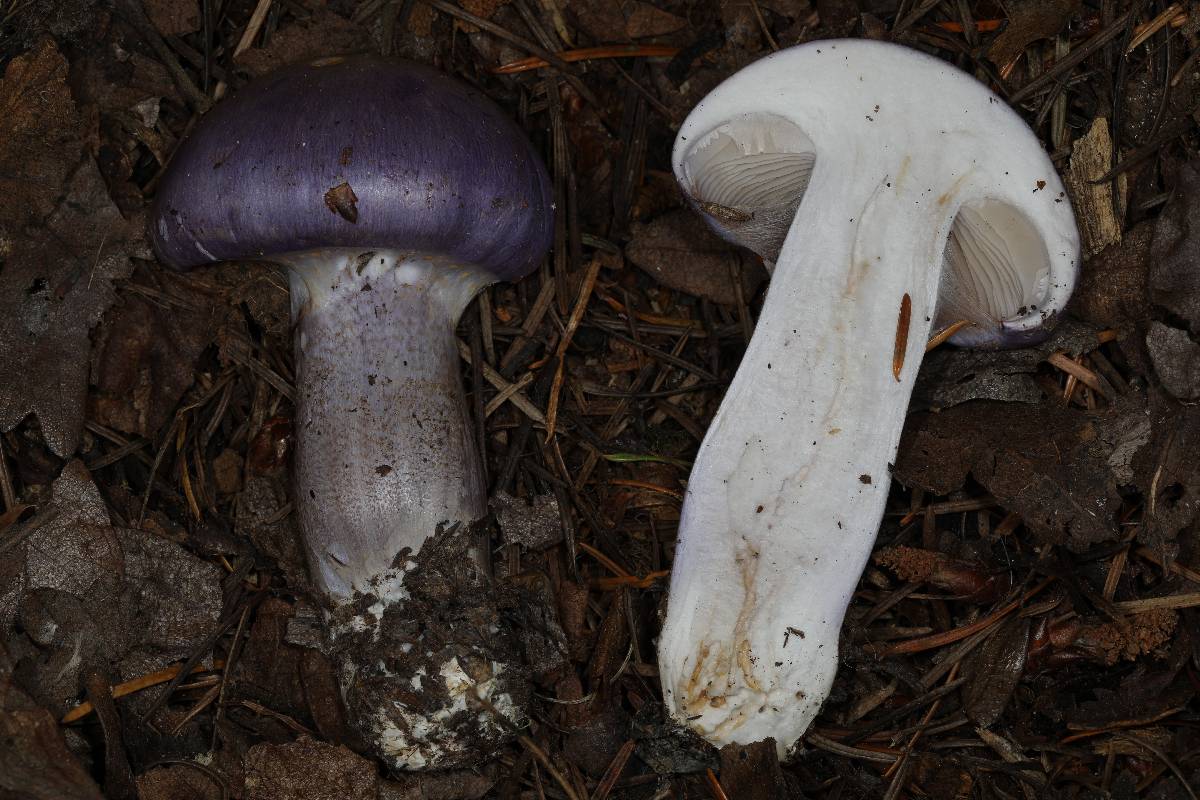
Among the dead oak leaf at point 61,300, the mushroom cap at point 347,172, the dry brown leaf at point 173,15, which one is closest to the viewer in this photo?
the mushroom cap at point 347,172

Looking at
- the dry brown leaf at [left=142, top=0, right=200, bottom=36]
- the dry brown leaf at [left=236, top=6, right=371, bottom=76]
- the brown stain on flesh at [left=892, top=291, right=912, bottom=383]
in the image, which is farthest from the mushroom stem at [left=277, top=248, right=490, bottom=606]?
the brown stain on flesh at [left=892, top=291, right=912, bottom=383]

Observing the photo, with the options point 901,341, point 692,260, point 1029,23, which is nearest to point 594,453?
point 692,260

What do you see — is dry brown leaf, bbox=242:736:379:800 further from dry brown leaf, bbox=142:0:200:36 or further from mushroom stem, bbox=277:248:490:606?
dry brown leaf, bbox=142:0:200:36

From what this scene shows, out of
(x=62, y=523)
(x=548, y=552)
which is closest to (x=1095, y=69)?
(x=548, y=552)

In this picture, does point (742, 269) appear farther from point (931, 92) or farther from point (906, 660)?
point (906, 660)

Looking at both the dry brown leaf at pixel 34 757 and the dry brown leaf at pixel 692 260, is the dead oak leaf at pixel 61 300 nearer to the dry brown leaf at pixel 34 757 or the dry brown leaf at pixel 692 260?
the dry brown leaf at pixel 34 757

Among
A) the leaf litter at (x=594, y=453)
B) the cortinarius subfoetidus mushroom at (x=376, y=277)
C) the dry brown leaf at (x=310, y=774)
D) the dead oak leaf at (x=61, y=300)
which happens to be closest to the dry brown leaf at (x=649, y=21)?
the leaf litter at (x=594, y=453)
